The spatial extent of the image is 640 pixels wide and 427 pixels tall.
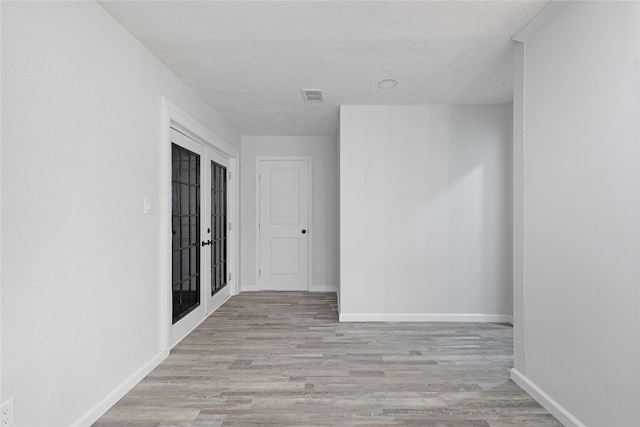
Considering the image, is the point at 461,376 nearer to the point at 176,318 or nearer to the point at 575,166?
the point at 575,166

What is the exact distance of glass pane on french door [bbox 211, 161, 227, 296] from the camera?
4.40 meters

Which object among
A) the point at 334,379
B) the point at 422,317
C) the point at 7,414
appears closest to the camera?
the point at 7,414

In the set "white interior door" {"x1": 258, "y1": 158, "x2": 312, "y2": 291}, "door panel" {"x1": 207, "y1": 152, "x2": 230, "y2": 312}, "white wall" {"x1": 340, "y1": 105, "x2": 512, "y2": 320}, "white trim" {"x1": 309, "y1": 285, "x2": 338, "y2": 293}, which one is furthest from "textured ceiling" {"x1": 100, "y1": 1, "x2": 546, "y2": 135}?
"white trim" {"x1": 309, "y1": 285, "x2": 338, "y2": 293}

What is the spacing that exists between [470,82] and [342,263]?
7.18ft

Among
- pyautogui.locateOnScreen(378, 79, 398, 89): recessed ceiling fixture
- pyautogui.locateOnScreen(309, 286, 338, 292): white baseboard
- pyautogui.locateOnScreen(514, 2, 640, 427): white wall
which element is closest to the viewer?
pyautogui.locateOnScreen(514, 2, 640, 427): white wall

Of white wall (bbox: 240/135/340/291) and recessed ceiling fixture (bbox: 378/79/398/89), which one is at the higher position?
recessed ceiling fixture (bbox: 378/79/398/89)

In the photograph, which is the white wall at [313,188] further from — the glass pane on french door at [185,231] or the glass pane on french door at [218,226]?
the glass pane on french door at [185,231]

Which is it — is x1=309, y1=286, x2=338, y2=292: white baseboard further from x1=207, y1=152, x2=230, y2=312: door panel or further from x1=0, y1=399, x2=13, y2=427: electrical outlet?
x1=0, y1=399, x2=13, y2=427: electrical outlet

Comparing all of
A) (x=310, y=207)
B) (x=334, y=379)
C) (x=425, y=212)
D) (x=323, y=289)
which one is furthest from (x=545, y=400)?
(x=310, y=207)

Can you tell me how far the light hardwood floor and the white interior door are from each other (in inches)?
68.5

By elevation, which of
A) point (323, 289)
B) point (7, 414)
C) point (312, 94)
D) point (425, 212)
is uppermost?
point (312, 94)

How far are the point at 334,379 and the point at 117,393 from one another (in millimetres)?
1394

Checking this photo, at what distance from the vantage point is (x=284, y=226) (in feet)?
18.1

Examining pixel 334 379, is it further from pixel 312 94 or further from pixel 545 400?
pixel 312 94
